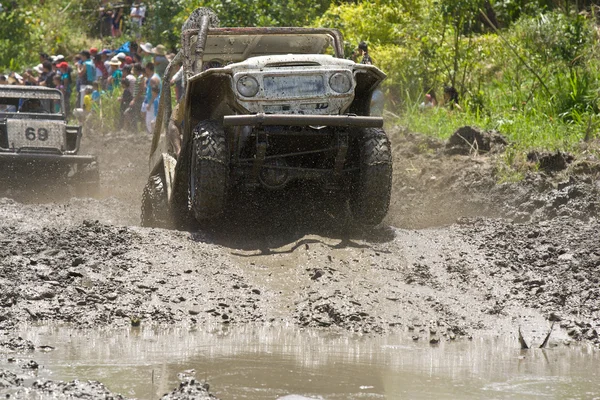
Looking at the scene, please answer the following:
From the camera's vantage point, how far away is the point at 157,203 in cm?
954

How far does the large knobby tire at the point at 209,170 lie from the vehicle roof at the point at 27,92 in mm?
6413

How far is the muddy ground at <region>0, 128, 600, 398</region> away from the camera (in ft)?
21.2

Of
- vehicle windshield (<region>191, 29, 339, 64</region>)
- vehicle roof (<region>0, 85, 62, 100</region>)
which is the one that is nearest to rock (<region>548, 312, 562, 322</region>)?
vehicle windshield (<region>191, 29, 339, 64</region>)

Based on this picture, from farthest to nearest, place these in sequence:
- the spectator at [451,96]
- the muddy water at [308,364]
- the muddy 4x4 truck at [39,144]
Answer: the spectator at [451,96] → the muddy 4x4 truck at [39,144] → the muddy water at [308,364]

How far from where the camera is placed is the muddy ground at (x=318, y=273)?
6.48 m

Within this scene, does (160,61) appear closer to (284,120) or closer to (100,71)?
(100,71)

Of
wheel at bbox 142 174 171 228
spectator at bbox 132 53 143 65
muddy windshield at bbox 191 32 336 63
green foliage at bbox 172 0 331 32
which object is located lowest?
wheel at bbox 142 174 171 228

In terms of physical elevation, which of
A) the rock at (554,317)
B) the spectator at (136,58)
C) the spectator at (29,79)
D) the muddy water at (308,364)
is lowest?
the muddy water at (308,364)

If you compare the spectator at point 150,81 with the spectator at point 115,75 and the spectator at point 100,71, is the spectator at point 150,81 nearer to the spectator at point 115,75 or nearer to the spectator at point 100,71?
the spectator at point 115,75

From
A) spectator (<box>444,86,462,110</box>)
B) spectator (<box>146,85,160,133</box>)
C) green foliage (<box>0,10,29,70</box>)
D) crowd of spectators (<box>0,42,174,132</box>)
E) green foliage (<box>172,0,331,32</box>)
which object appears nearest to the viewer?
spectator (<box>444,86,462,110</box>)

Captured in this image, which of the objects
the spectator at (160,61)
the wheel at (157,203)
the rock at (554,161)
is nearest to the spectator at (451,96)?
→ the rock at (554,161)

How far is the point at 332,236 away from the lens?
8.45 meters

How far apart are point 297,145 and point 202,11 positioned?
1.98m

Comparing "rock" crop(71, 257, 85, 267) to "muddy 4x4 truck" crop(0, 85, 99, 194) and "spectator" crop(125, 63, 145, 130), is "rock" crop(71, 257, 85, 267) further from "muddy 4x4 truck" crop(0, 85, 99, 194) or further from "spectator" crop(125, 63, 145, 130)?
"spectator" crop(125, 63, 145, 130)
